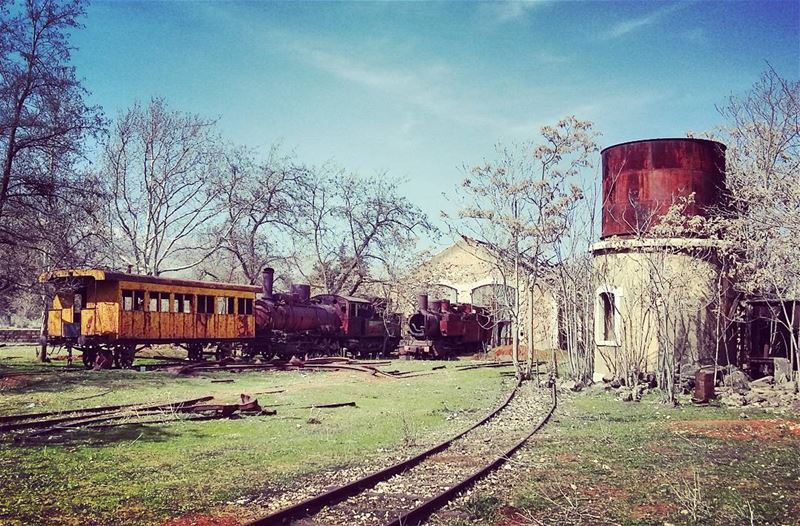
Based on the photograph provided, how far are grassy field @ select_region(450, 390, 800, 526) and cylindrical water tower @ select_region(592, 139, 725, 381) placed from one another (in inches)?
212

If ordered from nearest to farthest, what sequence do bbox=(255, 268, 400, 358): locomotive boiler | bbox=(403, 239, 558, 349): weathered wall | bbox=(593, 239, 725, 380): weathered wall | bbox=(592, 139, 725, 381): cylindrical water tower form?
bbox=(593, 239, 725, 380): weathered wall → bbox=(592, 139, 725, 381): cylindrical water tower → bbox=(255, 268, 400, 358): locomotive boiler → bbox=(403, 239, 558, 349): weathered wall

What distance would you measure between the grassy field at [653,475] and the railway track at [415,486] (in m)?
0.35

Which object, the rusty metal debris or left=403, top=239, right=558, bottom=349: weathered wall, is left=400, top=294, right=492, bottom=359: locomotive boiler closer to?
left=403, top=239, right=558, bottom=349: weathered wall

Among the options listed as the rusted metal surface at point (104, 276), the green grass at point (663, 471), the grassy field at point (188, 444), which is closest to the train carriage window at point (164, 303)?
the rusted metal surface at point (104, 276)

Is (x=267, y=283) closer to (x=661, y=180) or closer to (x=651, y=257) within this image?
(x=661, y=180)

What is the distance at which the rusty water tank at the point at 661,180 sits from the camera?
778 inches

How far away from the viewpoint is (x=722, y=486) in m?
7.96

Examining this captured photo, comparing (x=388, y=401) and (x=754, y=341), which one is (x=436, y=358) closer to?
(x=754, y=341)

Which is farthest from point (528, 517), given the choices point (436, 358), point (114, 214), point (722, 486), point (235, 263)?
point (235, 263)

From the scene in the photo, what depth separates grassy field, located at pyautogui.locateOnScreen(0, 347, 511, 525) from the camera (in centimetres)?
690

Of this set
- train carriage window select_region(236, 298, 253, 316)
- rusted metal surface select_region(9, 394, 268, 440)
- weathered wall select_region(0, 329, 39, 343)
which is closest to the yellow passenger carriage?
train carriage window select_region(236, 298, 253, 316)

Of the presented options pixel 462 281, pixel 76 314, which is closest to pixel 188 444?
pixel 76 314

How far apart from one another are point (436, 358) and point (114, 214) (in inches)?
701

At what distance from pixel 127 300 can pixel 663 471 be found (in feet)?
58.3
